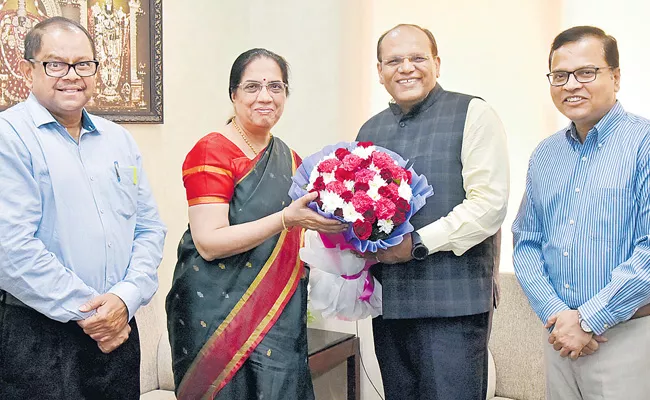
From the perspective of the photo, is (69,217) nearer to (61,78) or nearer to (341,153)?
(61,78)

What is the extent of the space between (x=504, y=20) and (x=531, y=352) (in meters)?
1.68

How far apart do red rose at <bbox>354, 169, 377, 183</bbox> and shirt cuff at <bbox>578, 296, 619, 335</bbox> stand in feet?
2.29

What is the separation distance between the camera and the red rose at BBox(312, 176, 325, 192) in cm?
190

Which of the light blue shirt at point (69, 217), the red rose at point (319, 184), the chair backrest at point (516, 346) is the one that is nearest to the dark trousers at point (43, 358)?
the light blue shirt at point (69, 217)

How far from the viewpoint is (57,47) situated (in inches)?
73.4

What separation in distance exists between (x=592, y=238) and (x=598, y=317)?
0.73 feet

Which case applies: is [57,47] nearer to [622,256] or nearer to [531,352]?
[622,256]

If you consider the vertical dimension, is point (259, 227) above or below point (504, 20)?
below

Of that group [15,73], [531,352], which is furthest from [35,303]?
[531,352]

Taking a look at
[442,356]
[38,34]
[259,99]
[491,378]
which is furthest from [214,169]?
[491,378]

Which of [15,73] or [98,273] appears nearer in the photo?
[98,273]

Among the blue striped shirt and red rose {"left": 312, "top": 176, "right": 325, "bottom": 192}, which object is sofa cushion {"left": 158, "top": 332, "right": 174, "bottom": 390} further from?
the blue striped shirt

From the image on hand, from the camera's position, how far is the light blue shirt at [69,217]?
1.75 meters

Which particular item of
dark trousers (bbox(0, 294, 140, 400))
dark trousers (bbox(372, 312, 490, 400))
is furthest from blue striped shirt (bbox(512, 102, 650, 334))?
dark trousers (bbox(0, 294, 140, 400))
